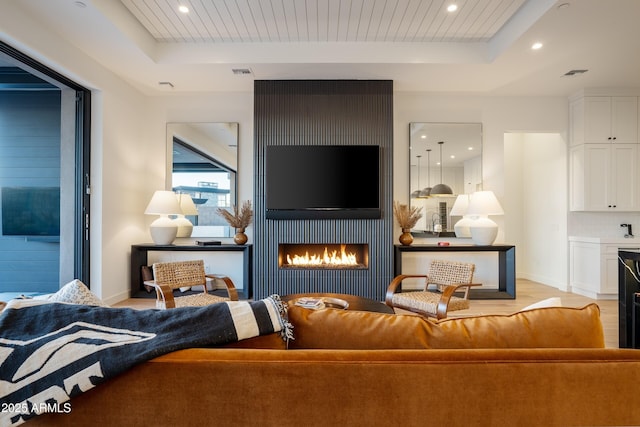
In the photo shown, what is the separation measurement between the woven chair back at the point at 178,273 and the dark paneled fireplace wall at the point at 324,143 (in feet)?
3.57

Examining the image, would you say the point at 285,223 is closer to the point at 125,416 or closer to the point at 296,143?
the point at 296,143

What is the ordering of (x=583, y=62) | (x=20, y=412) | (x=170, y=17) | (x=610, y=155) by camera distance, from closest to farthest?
(x=20, y=412) → (x=170, y=17) → (x=583, y=62) → (x=610, y=155)

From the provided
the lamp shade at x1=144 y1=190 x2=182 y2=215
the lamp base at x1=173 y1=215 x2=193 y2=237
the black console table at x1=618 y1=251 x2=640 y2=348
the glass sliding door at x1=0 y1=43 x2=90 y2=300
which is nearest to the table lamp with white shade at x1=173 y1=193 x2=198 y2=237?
the lamp base at x1=173 y1=215 x2=193 y2=237

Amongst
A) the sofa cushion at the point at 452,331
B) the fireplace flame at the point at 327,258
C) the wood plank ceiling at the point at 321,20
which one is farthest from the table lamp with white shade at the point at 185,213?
the sofa cushion at the point at 452,331

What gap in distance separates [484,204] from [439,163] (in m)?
0.83

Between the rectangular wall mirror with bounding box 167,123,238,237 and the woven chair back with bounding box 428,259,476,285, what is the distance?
2.81 meters

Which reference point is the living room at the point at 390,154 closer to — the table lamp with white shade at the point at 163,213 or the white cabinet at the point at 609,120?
the white cabinet at the point at 609,120

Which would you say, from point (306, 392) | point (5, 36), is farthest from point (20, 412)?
point (5, 36)

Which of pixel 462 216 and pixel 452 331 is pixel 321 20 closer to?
pixel 462 216

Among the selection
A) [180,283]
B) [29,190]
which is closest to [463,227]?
[180,283]

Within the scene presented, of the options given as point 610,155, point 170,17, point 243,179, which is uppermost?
point 170,17

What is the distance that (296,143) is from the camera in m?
4.24

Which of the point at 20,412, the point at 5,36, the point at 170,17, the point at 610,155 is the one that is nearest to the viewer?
the point at 20,412

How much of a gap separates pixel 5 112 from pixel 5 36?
7.17 feet
